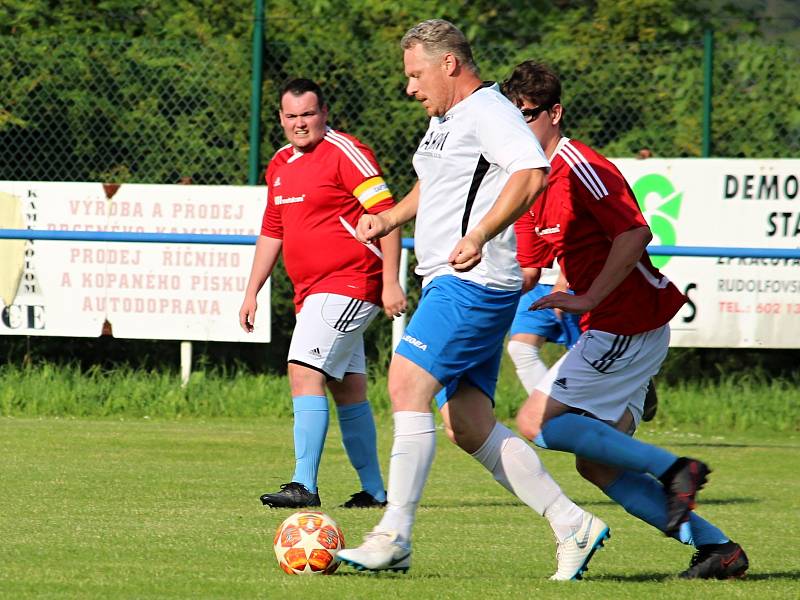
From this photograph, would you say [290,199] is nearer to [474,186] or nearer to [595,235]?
[595,235]

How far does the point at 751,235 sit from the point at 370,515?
558cm

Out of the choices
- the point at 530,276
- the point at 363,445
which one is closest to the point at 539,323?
the point at 530,276

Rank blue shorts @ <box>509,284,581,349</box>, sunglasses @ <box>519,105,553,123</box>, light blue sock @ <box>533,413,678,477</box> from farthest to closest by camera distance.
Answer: blue shorts @ <box>509,284,581,349</box>, sunglasses @ <box>519,105,553,123</box>, light blue sock @ <box>533,413,678,477</box>

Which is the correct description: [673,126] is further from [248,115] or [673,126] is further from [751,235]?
A: [248,115]

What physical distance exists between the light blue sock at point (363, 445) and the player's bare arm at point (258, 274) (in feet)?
2.17

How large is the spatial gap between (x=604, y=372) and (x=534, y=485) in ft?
1.82

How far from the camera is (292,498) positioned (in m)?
7.09

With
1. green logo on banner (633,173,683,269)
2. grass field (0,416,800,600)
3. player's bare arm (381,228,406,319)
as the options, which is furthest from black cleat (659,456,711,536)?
green logo on banner (633,173,683,269)

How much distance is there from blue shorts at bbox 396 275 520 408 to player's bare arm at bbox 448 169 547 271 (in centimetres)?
28

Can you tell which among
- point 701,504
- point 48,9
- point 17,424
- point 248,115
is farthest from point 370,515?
point 48,9

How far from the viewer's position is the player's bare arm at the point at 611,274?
5.25 metres

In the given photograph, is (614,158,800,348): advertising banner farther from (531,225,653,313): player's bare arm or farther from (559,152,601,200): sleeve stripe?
(531,225,653,313): player's bare arm

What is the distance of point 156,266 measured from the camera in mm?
11758

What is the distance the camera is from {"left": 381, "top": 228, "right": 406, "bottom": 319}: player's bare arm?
7086 millimetres
